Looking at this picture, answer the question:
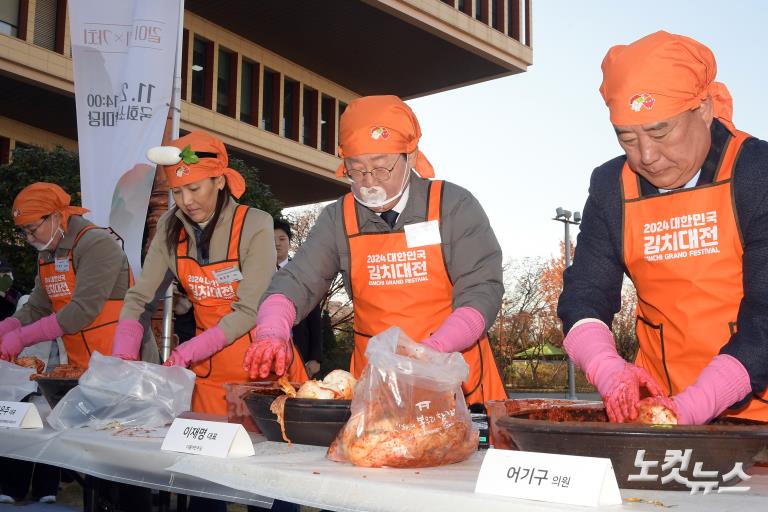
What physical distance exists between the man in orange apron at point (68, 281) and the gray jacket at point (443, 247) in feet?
5.77

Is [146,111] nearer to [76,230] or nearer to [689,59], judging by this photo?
[76,230]

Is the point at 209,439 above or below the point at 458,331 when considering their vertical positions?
below

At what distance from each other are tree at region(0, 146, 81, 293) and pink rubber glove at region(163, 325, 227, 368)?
8.12m

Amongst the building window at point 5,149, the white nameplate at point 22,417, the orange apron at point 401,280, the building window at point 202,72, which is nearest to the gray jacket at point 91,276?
the white nameplate at point 22,417

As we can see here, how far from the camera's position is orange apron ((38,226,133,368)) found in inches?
166

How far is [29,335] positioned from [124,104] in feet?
7.50

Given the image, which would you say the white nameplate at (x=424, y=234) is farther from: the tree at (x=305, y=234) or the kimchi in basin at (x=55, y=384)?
the tree at (x=305, y=234)

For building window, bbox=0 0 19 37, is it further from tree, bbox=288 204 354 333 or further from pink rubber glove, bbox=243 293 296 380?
pink rubber glove, bbox=243 293 296 380

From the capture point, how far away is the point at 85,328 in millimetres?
4207

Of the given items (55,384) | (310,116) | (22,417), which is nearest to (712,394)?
(22,417)

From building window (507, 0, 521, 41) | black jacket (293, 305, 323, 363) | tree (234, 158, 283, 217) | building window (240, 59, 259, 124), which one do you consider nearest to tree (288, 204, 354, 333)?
building window (240, 59, 259, 124)

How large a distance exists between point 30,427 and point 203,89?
1803cm

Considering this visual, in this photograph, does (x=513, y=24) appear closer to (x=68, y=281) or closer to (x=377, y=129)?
(x=68, y=281)

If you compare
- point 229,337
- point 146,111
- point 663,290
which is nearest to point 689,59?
point 663,290
